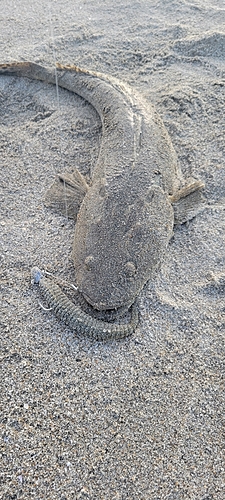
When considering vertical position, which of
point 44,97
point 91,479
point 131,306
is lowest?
point 91,479

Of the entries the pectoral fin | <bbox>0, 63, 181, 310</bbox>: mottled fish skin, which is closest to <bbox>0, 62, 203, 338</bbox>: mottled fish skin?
<bbox>0, 63, 181, 310</bbox>: mottled fish skin

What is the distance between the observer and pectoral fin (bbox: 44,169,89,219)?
3.63 meters

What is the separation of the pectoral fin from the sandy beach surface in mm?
95

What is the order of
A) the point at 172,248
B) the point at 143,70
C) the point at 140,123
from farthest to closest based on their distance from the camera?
the point at 143,70 → the point at 140,123 → the point at 172,248

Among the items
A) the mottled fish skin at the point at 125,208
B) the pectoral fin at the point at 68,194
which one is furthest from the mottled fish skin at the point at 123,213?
the pectoral fin at the point at 68,194

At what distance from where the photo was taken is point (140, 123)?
381cm

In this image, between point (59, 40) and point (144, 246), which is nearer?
point (144, 246)

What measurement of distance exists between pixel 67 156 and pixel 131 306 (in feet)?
6.41

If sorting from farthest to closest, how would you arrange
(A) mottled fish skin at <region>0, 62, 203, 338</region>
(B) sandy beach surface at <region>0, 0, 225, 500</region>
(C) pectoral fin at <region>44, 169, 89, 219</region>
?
(C) pectoral fin at <region>44, 169, 89, 219</region>, (A) mottled fish skin at <region>0, 62, 203, 338</region>, (B) sandy beach surface at <region>0, 0, 225, 500</region>

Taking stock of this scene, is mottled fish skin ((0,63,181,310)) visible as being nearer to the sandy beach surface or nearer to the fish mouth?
the fish mouth

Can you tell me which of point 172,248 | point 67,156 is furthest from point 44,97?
point 172,248

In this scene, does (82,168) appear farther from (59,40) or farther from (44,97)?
(59,40)

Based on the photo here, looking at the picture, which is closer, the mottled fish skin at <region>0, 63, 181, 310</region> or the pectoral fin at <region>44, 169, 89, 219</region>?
the mottled fish skin at <region>0, 63, 181, 310</region>

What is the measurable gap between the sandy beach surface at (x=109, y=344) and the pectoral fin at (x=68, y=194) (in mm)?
95
